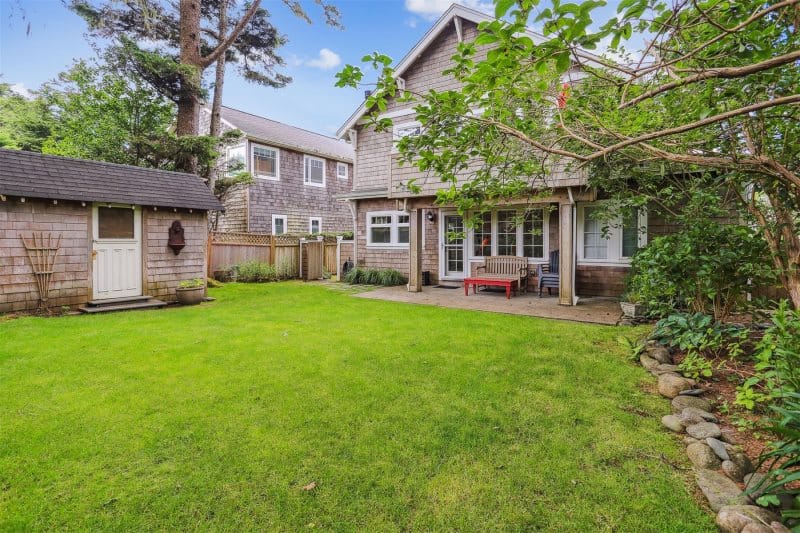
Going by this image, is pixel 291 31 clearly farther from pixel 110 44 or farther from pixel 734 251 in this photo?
pixel 734 251

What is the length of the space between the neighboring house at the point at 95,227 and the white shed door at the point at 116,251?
16 millimetres

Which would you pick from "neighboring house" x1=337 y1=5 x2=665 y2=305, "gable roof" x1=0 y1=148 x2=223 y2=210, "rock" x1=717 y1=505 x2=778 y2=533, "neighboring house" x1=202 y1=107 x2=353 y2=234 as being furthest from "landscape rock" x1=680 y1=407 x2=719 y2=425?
"neighboring house" x1=202 y1=107 x2=353 y2=234

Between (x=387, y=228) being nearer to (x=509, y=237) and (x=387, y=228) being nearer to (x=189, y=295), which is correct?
(x=509, y=237)

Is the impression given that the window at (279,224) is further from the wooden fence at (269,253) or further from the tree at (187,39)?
the tree at (187,39)

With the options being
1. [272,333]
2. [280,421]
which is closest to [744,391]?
[280,421]

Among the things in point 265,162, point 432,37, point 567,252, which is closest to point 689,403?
point 567,252

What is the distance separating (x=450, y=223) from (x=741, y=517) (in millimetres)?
9463

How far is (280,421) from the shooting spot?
2982 mm

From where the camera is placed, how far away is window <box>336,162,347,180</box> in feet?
63.2

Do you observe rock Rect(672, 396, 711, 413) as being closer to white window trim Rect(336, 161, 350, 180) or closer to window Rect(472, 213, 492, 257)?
window Rect(472, 213, 492, 257)

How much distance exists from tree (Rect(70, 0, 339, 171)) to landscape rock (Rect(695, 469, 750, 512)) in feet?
42.9

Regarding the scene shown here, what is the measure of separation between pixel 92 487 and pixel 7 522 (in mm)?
344

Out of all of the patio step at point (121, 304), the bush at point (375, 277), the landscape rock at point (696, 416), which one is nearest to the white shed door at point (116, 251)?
the patio step at point (121, 304)

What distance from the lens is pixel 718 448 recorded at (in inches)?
96.9
